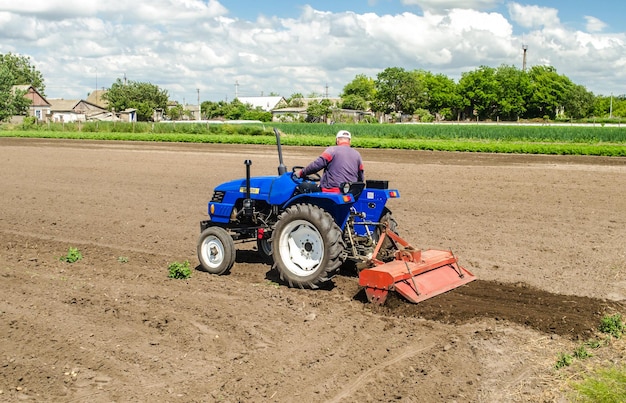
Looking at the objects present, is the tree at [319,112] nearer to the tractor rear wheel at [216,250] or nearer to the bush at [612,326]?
the tractor rear wheel at [216,250]

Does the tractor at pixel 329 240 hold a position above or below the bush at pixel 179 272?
above

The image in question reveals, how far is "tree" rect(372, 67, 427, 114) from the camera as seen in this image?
10269 centimetres

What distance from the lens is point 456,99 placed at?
96.8 meters

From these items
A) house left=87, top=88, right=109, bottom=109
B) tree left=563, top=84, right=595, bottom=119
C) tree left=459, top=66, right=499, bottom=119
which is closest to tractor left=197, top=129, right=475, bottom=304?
tree left=459, top=66, right=499, bottom=119

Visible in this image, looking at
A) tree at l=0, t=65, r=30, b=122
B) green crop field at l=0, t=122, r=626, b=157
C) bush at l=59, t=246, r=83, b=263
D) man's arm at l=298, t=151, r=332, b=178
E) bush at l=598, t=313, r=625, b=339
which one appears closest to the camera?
bush at l=598, t=313, r=625, b=339

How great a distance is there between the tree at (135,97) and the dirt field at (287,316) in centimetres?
8587

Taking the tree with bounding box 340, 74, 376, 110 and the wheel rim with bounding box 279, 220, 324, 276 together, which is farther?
the tree with bounding box 340, 74, 376, 110

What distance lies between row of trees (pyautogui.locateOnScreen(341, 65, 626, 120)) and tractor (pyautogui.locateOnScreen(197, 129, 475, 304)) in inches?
3415

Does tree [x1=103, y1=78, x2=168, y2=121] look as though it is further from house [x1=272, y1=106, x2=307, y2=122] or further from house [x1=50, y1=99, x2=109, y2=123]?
house [x1=272, y1=106, x2=307, y2=122]

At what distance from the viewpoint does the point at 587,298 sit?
313 inches

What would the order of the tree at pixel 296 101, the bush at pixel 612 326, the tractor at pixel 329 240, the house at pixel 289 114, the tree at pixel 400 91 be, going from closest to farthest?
the bush at pixel 612 326, the tractor at pixel 329 240, the house at pixel 289 114, the tree at pixel 400 91, the tree at pixel 296 101

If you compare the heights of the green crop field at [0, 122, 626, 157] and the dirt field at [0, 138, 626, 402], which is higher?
the green crop field at [0, 122, 626, 157]

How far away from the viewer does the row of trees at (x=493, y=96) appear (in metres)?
91.4

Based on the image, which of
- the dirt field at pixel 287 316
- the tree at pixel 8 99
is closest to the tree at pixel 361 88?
the tree at pixel 8 99
